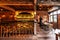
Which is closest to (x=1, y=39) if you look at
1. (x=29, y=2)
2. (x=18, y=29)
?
(x=18, y=29)

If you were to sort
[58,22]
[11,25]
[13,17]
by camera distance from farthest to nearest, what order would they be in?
[58,22] < [13,17] < [11,25]

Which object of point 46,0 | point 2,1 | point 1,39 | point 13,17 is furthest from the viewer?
point 13,17

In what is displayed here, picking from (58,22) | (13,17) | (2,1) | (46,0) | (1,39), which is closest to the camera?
(1,39)

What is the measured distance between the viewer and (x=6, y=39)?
167 inches

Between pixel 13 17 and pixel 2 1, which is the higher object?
pixel 2 1

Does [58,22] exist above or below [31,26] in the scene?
below

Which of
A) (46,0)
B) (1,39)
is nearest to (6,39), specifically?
(1,39)

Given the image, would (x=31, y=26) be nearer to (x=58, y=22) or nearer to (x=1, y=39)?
(x=1, y=39)

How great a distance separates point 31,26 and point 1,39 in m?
1.32

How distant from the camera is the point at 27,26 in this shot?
465cm

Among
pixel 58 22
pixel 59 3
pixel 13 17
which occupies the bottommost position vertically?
pixel 58 22

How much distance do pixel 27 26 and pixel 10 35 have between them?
77 cm

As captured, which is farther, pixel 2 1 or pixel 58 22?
pixel 58 22

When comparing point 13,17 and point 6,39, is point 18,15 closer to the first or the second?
point 13,17
